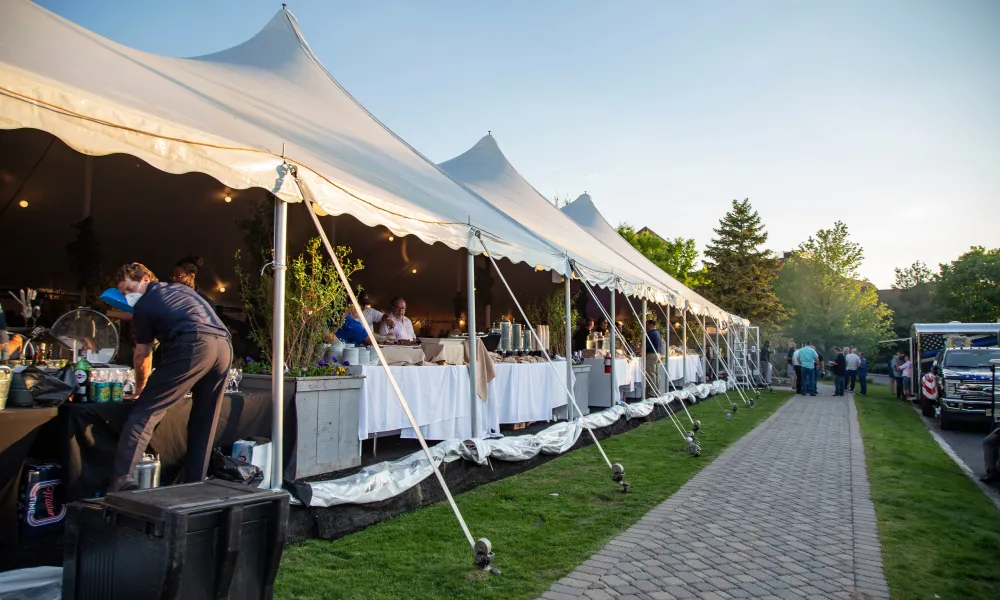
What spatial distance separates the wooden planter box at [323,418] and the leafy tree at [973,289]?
183 feet

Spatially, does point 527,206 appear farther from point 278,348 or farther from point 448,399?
point 278,348

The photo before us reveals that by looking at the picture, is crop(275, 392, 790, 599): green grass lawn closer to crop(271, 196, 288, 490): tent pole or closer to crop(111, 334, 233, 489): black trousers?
crop(271, 196, 288, 490): tent pole

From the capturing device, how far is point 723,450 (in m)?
8.29

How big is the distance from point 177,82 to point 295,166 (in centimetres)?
242

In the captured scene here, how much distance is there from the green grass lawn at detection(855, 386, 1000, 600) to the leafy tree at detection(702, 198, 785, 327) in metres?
24.6

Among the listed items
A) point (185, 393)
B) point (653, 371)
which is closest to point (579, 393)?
point (653, 371)

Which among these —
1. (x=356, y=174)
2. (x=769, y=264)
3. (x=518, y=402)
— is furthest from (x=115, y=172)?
(x=769, y=264)

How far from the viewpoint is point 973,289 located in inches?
1907

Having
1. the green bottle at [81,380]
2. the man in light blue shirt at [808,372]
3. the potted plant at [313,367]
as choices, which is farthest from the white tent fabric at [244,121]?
the man in light blue shirt at [808,372]

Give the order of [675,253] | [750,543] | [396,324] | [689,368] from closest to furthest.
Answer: [750,543], [396,324], [689,368], [675,253]

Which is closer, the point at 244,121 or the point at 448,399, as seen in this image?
the point at 244,121

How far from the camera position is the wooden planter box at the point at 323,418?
182 inches

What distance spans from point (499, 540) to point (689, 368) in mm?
13935

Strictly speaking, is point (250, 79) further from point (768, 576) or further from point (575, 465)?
point (768, 576)
